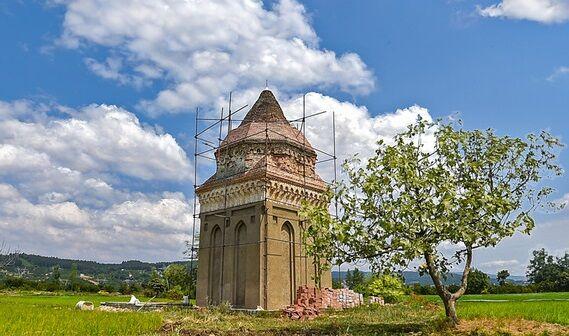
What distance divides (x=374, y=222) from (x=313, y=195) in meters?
12.3

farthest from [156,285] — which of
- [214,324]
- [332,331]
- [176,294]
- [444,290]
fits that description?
[444,290]

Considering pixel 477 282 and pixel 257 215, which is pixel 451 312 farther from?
pixel 477 282

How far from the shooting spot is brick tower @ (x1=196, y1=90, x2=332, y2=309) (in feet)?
76.7

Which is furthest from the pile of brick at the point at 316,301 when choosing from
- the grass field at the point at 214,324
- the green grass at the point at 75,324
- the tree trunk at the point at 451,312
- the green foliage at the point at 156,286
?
the green foliage at the point at 156,286

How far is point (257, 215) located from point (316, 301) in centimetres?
496

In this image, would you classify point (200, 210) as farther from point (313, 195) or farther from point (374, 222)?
point (374, 222)

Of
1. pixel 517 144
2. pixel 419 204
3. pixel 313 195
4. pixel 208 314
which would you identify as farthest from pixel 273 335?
pixel 313 195

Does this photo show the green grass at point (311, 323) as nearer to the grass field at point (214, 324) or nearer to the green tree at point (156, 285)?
the grass field at point (214, 324)

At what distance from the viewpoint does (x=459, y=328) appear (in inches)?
529

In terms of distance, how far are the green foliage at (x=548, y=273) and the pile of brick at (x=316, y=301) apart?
89.8 feet

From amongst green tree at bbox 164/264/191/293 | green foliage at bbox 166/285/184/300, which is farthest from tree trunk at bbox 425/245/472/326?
green tree at bbox 164/264/191/293

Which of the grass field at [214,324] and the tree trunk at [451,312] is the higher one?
the tree trunk at [451,312]

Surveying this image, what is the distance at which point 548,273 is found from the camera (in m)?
51.3

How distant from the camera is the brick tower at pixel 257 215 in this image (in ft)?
76.7
